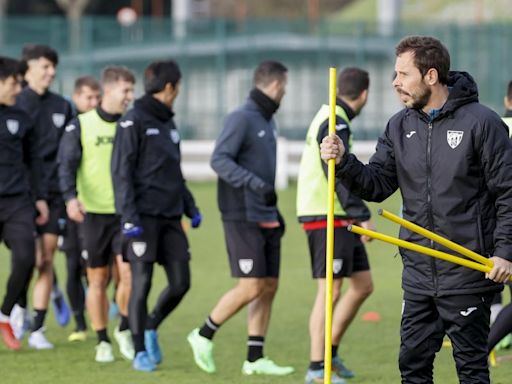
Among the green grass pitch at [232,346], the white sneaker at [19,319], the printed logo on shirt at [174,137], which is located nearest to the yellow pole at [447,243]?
the green grass pitch at [232,346]

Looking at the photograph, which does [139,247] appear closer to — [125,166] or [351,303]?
[125,166]

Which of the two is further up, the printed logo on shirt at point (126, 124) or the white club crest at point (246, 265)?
the printed logo on shirt at point (126, 124)

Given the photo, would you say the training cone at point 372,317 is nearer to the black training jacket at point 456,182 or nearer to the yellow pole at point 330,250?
the black training jacket at point 456,182

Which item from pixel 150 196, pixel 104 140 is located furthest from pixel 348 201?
pixel 104 140

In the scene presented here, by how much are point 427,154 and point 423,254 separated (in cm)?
51

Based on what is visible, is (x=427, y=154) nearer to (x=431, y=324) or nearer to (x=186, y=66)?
(x=431, y=324)

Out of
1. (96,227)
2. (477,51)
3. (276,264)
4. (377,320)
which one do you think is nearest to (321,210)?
(276,264)

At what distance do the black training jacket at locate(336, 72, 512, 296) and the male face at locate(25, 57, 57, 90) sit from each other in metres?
5.14

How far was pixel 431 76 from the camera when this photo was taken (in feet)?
22.4

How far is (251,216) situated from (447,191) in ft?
10.4

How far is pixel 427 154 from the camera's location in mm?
6867

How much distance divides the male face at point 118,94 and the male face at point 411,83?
12.8 ft

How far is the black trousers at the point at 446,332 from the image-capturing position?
22.4 ft

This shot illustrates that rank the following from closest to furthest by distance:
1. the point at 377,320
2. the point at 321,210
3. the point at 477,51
Answer: the point at 321,210
the point at 377,320
the point at 477,51
